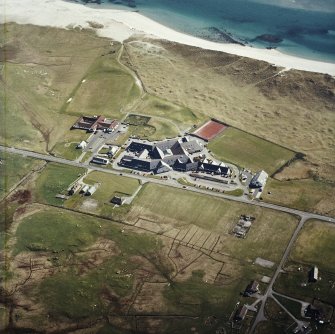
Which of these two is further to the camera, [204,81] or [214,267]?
[204,81]

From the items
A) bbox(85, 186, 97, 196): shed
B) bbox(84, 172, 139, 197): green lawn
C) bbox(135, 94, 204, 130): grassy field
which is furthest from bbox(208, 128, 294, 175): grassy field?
bbox(85, 186, 97, 196): shed

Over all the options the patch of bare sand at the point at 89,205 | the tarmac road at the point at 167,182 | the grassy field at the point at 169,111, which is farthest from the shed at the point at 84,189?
the grassy field at the point at 169,111

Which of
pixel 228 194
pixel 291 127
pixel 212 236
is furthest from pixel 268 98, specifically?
pixel 212 236

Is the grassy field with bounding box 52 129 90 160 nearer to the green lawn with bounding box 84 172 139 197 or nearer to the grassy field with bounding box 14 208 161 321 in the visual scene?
the green lawn with bounding box 84 172 139 197

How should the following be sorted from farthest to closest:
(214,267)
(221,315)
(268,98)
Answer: (268,98) < (214,267) < (221,315)

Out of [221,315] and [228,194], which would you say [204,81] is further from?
[221,315]

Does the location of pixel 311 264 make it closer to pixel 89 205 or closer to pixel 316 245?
pixel 316 245
